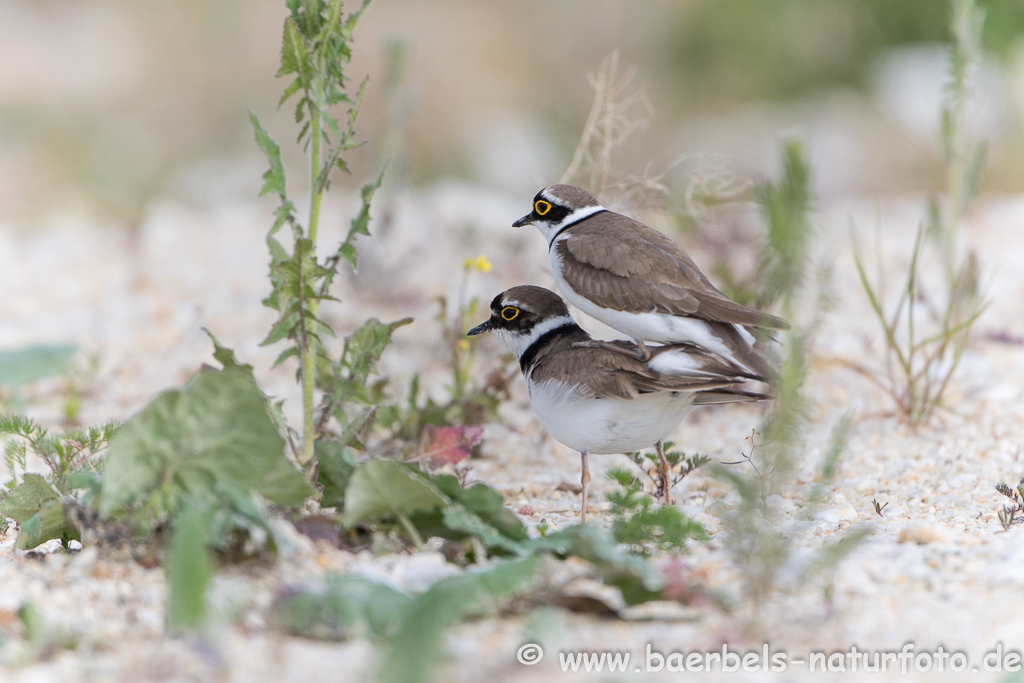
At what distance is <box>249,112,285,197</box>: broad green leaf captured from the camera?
3.11 metres

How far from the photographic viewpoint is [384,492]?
271 centimetres

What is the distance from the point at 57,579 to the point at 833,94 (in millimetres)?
11689

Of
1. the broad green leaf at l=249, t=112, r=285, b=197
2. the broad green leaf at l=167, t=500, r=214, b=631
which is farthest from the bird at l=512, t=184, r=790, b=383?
the broad green leaf at l=167, t=500, r=214, b=631

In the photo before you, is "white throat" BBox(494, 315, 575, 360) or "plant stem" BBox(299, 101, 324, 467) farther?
"white throat" BBox(494, 315, 575, 360)

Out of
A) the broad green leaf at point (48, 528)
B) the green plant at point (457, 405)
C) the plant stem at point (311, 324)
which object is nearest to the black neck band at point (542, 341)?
the green plant at point (457, 405)

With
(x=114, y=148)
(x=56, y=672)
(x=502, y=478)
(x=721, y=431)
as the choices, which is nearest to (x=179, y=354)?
(x=502, y=478)

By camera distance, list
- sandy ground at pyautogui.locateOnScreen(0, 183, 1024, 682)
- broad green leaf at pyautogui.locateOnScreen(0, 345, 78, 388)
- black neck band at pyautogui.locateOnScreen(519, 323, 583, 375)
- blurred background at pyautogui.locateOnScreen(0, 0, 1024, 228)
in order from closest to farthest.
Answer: sandy ground at pyautogui.locateOnScreen(0, 183, 1024, 682), black neck band at pyautogui.locateOnScreen(519, 323, 583, 375), broad green leaf at pyautogui.locateOnScreen(0, 345, 78, 388), blurred background at pyautogui.locateOnScreen(0, 0, 1024, 228)

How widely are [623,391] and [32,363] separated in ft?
9.99

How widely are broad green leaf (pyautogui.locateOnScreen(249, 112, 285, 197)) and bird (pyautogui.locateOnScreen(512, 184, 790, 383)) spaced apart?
36.5 inches

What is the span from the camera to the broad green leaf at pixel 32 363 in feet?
15.3

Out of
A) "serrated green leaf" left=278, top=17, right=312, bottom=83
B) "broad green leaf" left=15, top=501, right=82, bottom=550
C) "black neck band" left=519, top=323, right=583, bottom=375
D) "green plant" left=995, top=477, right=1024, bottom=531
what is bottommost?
"broad green leaf" left=15, top=501, right=82, bottom=550

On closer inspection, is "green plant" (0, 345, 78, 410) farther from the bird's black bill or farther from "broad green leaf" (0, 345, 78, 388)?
the bird's black bill

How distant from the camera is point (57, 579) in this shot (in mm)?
2619

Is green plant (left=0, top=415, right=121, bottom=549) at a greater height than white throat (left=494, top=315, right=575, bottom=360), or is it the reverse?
white throat (left=494, top=315, right=575, bottom=360)
